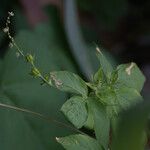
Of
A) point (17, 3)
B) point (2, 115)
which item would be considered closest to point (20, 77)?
point (2, 115)

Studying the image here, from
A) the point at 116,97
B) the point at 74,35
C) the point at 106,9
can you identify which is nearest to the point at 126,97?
the point at 116,97

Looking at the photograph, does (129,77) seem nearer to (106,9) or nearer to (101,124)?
(101,124)

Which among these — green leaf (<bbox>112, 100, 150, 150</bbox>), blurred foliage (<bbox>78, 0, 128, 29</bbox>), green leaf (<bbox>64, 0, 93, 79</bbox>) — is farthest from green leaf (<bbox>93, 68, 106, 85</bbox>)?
blurred foliage (<bbox>78, 0, 128, 29</bbox>)

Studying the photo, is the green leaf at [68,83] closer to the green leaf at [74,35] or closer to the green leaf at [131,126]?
the green leaf at [131,126]

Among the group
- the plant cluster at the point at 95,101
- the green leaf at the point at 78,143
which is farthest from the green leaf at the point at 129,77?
the green leaf at the point at 78,143

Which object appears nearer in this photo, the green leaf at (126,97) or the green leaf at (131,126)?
the green leaf at (131,126)

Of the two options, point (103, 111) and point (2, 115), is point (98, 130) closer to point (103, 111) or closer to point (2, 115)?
point (103, 111)

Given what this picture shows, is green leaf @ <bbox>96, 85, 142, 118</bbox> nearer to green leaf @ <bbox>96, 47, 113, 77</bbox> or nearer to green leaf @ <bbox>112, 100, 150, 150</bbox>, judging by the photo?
green leaf @ <bbox>96, 47, 113, 77</bbox>
